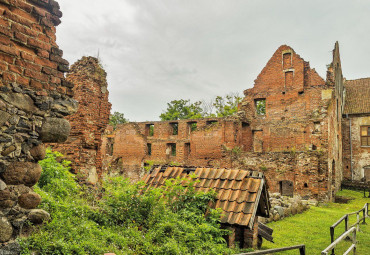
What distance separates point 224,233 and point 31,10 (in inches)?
204

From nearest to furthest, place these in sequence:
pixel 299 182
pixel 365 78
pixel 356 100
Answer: pixel 299 182, pixel 356 100, pixel 365 78

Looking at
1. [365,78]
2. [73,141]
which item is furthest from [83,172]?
[365,78]

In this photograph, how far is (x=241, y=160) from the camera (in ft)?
65.8

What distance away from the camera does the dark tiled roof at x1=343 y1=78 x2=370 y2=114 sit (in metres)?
27.0

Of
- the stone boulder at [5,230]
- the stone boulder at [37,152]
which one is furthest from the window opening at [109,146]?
the stone boulder at [5,230]

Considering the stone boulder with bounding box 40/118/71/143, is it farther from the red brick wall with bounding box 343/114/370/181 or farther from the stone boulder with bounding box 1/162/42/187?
the red brick wall with bounding box 343/114/370/181

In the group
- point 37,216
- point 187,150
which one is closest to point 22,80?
point 37,216

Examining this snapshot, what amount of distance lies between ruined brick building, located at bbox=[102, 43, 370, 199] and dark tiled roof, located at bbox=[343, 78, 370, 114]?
0.10 m

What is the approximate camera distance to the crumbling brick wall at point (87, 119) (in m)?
9.03

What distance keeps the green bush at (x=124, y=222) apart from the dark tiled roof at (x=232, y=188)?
0.30 meters

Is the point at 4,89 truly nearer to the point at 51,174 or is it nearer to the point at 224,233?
the point at 51,174

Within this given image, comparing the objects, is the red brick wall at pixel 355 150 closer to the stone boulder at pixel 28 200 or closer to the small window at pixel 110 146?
the small window at pixel 110 146

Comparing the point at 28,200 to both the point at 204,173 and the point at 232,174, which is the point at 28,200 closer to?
the point at 204,173

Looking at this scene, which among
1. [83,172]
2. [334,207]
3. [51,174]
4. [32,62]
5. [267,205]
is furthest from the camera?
[334,207]
